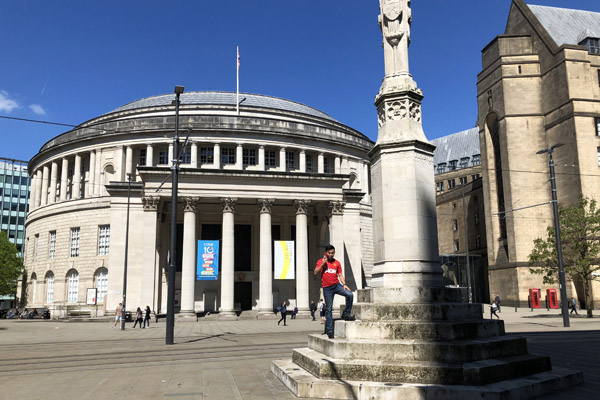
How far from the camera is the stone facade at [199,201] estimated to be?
41781 mm

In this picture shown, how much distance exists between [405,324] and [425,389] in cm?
163

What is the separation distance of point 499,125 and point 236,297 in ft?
124

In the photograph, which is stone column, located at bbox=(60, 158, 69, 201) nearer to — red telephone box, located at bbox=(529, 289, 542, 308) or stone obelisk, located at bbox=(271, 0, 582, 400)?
red telephone box, located at bbox=(529, 289, 542, 308)

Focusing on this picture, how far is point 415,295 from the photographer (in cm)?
966

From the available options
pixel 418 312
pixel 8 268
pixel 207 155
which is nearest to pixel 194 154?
pixel 207 155

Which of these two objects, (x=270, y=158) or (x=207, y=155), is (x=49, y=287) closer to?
(x=207, y=155)

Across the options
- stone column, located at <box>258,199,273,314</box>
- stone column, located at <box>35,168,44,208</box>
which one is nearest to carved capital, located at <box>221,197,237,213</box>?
stone column, located at <box>258,199,273,314</box>

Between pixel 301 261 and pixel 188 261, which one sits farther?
pixel 301 261

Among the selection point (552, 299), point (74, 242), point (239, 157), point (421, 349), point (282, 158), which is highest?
point (282, 158)

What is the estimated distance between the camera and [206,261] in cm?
3853

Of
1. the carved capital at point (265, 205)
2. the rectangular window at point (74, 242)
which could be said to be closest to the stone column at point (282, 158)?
the carved capital at point (265, 205)

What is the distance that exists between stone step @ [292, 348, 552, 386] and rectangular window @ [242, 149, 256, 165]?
49596mm

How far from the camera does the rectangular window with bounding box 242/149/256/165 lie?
57281 mm

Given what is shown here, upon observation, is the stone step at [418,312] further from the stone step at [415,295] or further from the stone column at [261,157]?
the stone column at [261,157]
